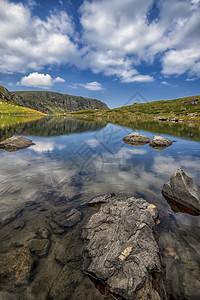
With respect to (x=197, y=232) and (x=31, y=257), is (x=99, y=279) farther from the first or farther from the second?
(x=197, y=232)

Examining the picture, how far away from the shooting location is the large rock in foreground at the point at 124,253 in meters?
5.84

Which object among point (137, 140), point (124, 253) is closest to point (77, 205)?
point (124, 253)

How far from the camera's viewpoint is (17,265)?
6.77 metres

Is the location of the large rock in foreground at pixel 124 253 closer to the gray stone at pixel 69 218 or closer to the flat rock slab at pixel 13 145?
the gray stone at pixel 69 218

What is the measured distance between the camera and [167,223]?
9859 millimetres

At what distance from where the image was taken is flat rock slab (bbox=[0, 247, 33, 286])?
248 inches

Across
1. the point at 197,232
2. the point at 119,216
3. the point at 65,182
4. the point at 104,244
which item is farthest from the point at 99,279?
the point at 65,182

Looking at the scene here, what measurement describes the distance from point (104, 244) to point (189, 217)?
702 centimetres

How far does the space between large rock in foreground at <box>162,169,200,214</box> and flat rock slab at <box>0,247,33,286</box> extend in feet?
37.9

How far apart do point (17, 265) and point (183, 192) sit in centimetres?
1235

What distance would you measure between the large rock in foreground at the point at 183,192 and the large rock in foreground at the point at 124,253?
4.87 metres

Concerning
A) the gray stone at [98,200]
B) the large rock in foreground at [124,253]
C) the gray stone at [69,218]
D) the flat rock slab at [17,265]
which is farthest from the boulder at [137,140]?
the flat rock slab at [17,265]

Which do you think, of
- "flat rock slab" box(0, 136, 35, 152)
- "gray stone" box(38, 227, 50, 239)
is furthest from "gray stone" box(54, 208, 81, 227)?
"flat rock slab" box(0, 136, 35, 152)

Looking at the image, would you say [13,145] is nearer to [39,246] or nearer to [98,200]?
[98,200]
